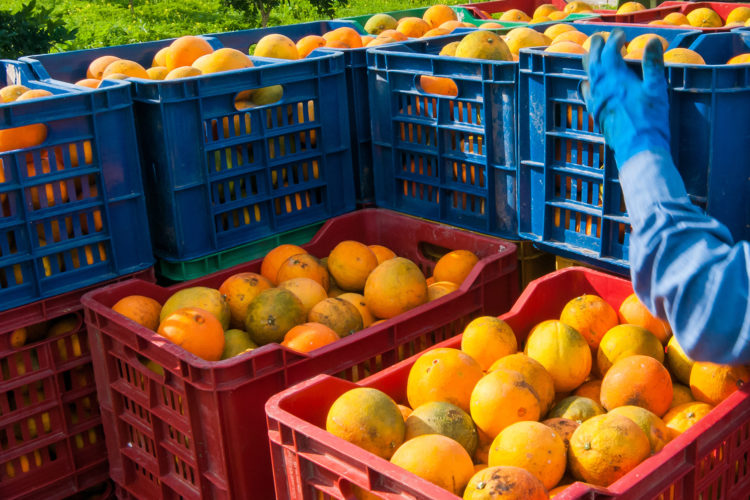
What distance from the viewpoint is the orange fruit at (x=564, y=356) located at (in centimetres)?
285

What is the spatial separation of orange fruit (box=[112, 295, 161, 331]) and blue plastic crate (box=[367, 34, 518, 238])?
1.47 m

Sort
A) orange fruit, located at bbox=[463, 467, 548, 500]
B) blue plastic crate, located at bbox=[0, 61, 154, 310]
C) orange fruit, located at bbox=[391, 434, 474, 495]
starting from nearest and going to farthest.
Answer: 1. orange fruit, located at bbox=[463, 467, 548, 500]
2. orange fruit, located at bbox=[391, 434, 474, 495]
3. blue plastic crate, located at bbox=[0, 61, 154, 310]

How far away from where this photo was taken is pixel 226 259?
4.04 metres

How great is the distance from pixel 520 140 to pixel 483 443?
155 cm

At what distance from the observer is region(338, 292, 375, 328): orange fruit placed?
3635mm

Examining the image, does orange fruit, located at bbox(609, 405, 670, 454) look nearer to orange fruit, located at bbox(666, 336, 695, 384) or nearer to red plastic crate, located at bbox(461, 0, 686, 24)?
orange fruit, located at bbox(666, 336, 695, 384)

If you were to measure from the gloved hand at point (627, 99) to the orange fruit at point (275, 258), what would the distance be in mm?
1704

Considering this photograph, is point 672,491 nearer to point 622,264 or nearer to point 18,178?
point 622,264

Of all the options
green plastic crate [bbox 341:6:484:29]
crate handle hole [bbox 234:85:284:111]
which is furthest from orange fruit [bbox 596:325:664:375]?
green plastic crate [bbox 341:6:484:29]

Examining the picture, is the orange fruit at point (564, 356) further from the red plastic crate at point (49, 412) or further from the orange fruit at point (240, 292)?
the red plastic crate at point (49, 412)

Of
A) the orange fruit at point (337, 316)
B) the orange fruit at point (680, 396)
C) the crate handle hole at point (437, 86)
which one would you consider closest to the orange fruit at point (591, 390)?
the orange fruit at point (680, 396)

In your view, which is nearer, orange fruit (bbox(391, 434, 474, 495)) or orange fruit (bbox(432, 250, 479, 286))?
orange fruit (bbox(391, 434, 474, 495))

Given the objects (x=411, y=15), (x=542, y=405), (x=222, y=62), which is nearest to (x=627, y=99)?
(x=542, y=405)

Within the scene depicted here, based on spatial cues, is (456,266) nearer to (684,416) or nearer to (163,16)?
(684,416)
